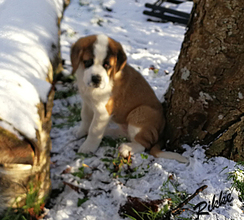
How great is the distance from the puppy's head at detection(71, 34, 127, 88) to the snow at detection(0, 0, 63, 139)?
292 millimetres

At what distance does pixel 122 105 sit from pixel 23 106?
1423mm

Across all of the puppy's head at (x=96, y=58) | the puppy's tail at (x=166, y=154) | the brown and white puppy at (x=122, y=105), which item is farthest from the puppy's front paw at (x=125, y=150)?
the puppy's head at (x=96, y=58)

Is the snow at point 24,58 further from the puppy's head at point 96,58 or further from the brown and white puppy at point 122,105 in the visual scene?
the brown and white puppy at point 122,105

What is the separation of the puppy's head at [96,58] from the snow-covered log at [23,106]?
0.89 ft

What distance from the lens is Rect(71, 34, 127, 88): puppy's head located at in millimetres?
2436

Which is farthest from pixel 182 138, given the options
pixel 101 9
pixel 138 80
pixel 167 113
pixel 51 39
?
pixel 101 9

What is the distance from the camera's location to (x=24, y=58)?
76.4 inches

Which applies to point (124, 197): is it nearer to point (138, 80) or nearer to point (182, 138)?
point (182, 138)

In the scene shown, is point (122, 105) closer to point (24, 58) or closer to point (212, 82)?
point (212, 82)

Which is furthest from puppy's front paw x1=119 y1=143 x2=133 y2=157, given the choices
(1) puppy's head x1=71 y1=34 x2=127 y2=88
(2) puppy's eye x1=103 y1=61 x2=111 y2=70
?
(2) puppy's eye x1=103 y1=61 x2=111 y2=70

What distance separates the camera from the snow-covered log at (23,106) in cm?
156

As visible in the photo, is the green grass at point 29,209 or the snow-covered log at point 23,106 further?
the green grass at point 29,209

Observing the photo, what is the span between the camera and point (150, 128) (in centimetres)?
283

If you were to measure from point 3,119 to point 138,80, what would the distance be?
1.75m
